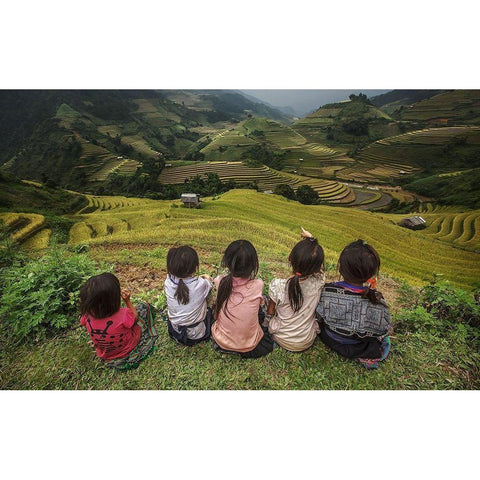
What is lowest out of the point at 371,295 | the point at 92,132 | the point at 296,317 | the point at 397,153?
the point at 296,317

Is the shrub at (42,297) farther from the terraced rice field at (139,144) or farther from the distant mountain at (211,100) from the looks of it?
the distant mountain at (211,100)

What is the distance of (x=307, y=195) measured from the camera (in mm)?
4684

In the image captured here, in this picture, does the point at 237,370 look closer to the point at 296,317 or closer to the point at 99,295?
the point at 296,317

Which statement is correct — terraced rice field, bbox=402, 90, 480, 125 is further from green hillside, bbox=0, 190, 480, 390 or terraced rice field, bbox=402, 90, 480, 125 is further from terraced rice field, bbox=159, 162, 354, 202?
terraced rice field, bbox=159, 162, 354, 202

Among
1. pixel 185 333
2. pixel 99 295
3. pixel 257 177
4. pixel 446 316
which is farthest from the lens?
pixel 257 177

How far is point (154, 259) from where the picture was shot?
3.49 m

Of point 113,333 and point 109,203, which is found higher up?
point 109,203

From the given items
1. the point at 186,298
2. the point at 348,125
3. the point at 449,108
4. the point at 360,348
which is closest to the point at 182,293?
the point at 186,298

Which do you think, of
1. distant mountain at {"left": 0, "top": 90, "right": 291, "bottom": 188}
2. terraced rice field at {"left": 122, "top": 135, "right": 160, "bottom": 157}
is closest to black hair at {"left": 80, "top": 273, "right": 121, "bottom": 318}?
distant mountain at {"left": 0, "top": 90, "right": 291, "bottom": 188}

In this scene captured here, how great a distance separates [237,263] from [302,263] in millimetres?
561

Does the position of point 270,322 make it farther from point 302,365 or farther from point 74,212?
point 74,212

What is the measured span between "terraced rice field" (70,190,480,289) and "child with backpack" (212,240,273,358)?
159 cm

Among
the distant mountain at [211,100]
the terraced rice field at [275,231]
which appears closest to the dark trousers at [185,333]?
the terraced rice field at [275,231]

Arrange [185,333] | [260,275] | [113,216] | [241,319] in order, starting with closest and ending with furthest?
[241,319], [185,333], [260,275], [113,216]
